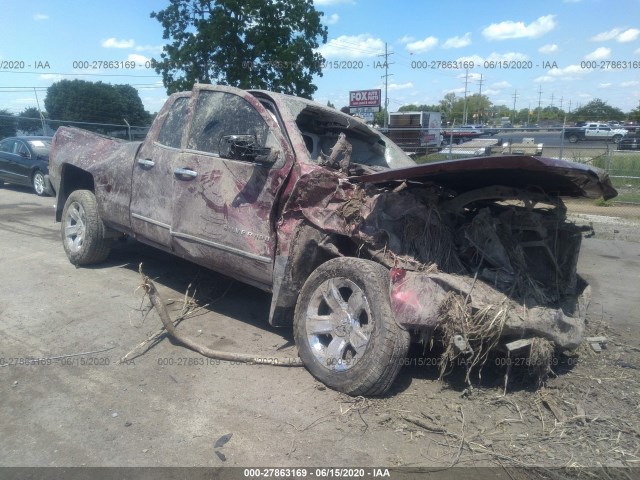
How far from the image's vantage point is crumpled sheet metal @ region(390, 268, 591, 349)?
3.32 m

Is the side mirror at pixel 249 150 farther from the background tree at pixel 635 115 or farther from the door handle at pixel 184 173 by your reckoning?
the background tree at pixel 635 115

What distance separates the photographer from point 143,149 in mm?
5430

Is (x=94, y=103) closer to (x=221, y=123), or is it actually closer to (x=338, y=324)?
(x=221, y=123)

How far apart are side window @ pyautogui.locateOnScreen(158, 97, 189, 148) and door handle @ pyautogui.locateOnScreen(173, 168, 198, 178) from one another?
1.16ft

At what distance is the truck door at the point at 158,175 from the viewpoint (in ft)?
16.5

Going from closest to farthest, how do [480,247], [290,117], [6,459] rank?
[6,459] < [480,247] < [290,117]

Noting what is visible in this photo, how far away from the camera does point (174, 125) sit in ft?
17.2

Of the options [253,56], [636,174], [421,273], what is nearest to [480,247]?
[421,273]

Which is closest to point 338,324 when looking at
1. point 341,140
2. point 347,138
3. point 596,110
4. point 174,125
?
point 341,140

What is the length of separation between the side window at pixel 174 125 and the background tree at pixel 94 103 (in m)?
28.8

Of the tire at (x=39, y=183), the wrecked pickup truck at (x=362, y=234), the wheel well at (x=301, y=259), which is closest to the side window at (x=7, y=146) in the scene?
the tire at (x=39, y=183)

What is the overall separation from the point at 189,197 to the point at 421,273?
2.33 m

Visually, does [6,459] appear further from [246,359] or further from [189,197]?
[189,197]

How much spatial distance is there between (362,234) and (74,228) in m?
4.19
